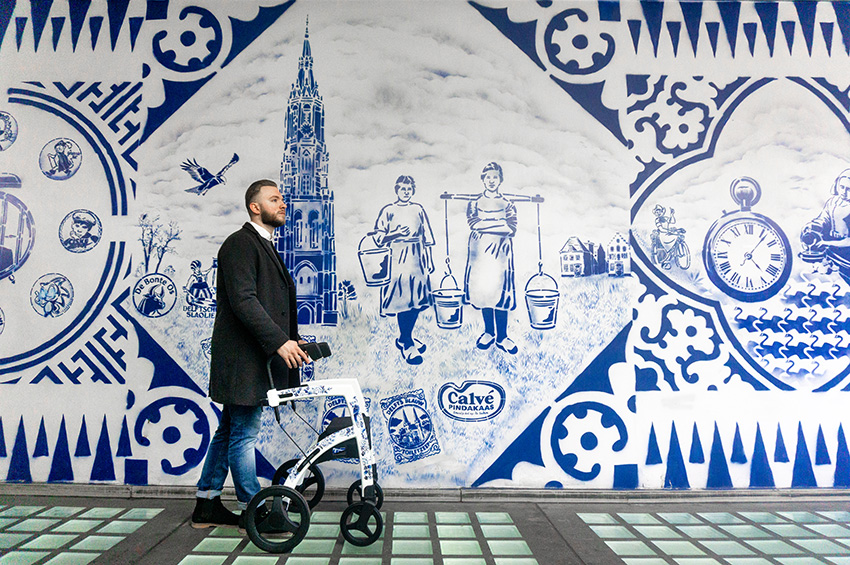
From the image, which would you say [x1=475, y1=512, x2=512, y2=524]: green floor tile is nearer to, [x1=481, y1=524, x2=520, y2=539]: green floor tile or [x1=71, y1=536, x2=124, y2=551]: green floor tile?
A: [x1=481, y1=524, x2=520, y2=539]: green floor tile

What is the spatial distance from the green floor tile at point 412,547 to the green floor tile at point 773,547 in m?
1.28

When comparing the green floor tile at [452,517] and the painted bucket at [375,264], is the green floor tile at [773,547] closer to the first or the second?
the green floor tile at [452,517]

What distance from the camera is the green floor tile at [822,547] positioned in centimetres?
237

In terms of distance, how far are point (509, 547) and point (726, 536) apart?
3.52 ft

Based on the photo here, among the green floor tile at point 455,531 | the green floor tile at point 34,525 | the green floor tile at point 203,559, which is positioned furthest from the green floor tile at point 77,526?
the green floor tile at point 455,531

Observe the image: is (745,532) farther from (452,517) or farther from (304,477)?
(304,477)

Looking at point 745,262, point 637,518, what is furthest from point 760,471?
point 745,262

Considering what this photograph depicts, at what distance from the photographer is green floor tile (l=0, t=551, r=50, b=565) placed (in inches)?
86.6

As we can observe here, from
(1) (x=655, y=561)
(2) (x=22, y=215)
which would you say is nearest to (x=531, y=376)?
(1) (x=655, y=561)

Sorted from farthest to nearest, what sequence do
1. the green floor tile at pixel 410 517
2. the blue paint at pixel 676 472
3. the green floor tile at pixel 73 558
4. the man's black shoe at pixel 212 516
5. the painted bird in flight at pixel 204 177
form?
the painted bird in flight at pixel 204 177
the blue paint at pixel 676 472
the green floor tile at pixel 410 517
the man's black shoe at pixel 212 516
the green floor tile at pixel 73 558

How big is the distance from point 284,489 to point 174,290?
156cm

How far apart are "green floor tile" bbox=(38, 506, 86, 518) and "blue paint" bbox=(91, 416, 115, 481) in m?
0.26

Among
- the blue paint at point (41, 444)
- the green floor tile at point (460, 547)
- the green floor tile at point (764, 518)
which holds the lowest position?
the green floor tile at point (764, 518)

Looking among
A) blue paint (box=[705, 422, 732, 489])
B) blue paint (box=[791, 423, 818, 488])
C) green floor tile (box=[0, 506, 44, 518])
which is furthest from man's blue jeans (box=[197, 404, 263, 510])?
blue paint (box=[791, 423, 818, 488])
